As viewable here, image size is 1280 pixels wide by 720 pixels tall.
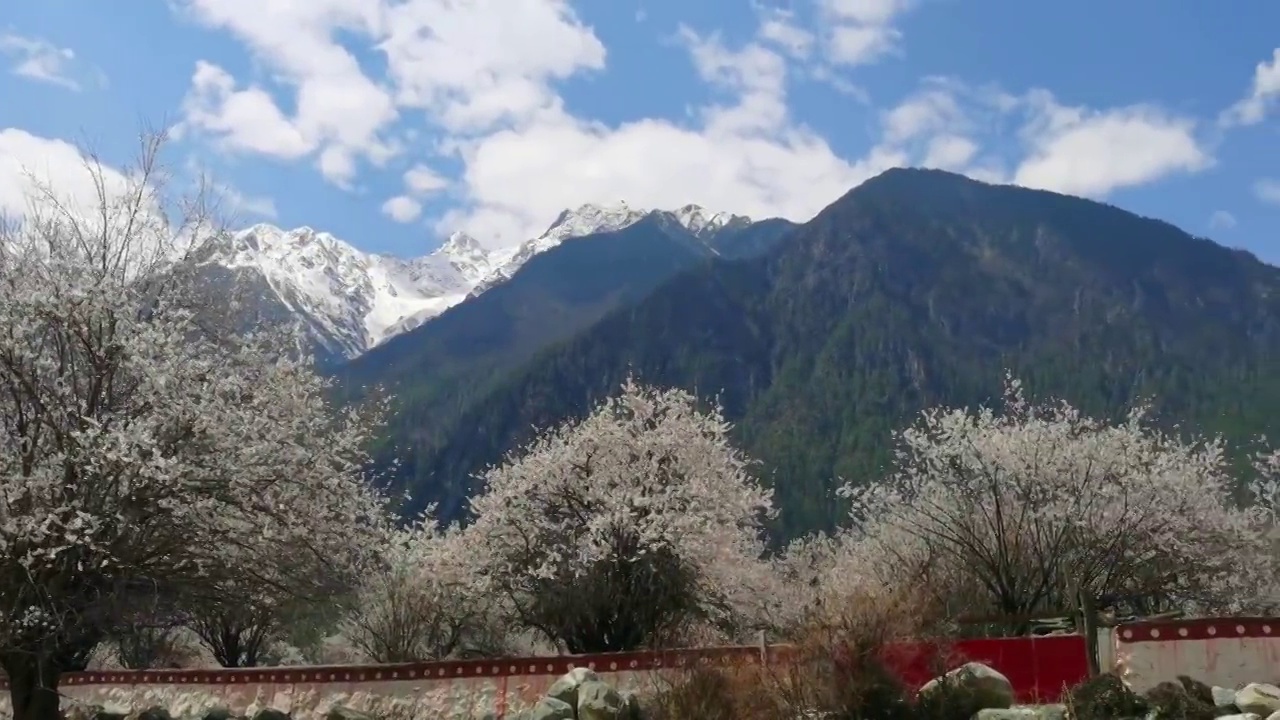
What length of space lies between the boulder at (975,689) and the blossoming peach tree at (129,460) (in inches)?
337

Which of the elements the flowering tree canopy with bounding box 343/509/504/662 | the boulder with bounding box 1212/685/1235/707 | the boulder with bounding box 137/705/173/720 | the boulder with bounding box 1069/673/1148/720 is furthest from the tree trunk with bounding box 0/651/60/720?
the flowering tree canopy with bounding box 343/509/504/662

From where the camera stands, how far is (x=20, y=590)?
14.4 metres

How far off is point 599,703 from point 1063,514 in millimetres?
16423

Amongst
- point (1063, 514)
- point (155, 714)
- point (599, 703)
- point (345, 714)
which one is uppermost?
point (1063, 514)

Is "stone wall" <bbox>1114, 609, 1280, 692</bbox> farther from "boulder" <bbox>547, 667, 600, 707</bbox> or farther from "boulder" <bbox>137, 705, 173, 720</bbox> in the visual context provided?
"boulder" <bbox>137, 705, 173, 720</bbox>

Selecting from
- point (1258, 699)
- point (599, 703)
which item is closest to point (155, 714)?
point (599, 703)

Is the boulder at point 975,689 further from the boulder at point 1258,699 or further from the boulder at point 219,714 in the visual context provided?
the boulder at point 219,714

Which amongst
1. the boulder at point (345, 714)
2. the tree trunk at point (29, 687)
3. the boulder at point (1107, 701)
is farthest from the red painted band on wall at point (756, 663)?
the tree trunk at point (29, 687)

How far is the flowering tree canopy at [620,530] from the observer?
26.6 meters

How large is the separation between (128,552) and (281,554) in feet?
6.85

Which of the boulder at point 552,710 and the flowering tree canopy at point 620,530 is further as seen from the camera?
the flowering tree canopy at point 620,530

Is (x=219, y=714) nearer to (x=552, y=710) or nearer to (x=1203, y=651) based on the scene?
(x=552, y=710)

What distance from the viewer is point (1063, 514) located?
28.1 meters

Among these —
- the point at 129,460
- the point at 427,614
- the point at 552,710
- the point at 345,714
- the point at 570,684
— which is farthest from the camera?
the point at 427,614
